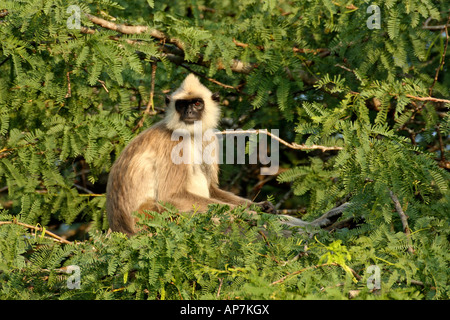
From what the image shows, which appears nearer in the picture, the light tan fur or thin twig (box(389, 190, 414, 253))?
thin twig (box(389, 190, 414, 253))

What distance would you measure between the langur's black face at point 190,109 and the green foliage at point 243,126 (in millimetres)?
279

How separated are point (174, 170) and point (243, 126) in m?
1.20

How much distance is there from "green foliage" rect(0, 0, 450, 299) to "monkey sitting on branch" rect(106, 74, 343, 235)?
276mm

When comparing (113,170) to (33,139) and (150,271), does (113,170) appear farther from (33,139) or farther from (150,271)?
(150,271)

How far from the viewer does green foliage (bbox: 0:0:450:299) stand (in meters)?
3.38

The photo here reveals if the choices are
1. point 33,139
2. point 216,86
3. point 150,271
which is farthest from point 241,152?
point 150,271

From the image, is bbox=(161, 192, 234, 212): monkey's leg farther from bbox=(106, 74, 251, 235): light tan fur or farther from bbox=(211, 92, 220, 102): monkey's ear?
bbox=(211, 92, 220, 102): monkey's ear

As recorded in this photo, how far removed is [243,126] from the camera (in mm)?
6180

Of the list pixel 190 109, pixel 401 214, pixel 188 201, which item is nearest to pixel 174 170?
pixel 188 201

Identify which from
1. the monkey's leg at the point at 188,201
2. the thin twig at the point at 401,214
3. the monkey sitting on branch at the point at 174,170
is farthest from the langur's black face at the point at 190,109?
the thin twig at the point at 401,214

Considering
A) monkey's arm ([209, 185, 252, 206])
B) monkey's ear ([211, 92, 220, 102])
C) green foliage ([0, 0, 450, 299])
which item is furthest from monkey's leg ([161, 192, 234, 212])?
monkey's ear ([211, 92, 220, 102])

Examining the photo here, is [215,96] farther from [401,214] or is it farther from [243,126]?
[401,214]

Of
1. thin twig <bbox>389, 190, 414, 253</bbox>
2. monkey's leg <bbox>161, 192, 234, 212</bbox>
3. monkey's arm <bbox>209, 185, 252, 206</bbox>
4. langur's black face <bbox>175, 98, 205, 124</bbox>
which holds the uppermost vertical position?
langur's black face <bbox>175, 98, 205, 124</bbox>

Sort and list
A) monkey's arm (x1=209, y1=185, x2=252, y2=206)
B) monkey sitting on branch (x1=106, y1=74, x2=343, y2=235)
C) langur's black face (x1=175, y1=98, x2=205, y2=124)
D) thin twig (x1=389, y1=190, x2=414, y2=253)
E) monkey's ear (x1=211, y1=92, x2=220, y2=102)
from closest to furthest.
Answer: thin twig (x1=389, y1=190, x2=414, y2=253)
monkey sitting on branch (x1=106, y1=74, x2=343, y2=235)
langur's black face (x1=175, y1=98, x2=205, y2=124)
monkey's arm (x1=209, y1=185, x2=252, y2=206)
monkey's ear (x1=211, y1=92, x2=220, y2=102)
